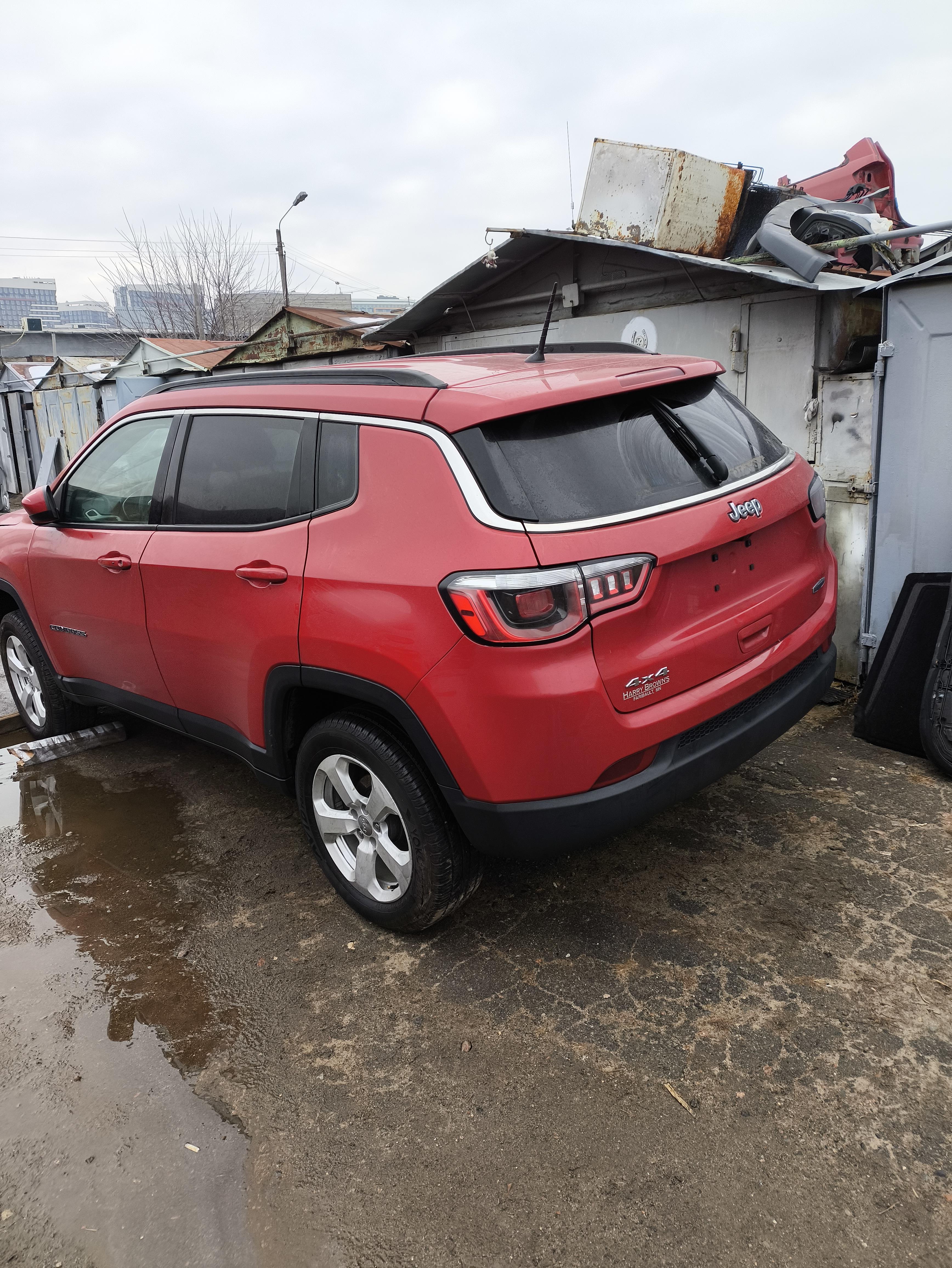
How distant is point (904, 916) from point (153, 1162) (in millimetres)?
2363

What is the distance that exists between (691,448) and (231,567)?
5.30 feet

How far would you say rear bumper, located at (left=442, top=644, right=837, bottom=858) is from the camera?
241 cm

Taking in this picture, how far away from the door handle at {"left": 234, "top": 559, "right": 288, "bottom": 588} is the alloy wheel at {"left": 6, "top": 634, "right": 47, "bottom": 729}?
237 cm

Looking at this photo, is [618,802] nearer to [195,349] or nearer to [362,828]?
[362,828]

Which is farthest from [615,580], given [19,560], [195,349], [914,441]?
[195,349]

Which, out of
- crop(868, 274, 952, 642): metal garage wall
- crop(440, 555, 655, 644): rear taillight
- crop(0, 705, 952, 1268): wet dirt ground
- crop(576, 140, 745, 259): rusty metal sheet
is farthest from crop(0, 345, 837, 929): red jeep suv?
crop(576, 140, 745, 259): rusty metal sheet

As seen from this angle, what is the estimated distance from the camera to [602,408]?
A: 8.54 feet

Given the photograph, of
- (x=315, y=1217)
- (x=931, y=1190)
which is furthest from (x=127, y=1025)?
(x=931, y=1190)

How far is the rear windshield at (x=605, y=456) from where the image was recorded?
7.85 ft

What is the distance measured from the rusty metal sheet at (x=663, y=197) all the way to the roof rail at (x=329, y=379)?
3614mm

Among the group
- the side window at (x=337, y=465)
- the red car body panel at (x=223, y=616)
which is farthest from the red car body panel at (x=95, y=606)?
the side window at (x=337, y=465)

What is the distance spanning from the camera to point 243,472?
315 cm

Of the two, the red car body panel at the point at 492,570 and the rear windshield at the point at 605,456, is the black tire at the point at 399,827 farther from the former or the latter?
the rear windshield at the point at 605,456

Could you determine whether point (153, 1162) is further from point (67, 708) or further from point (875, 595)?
point (875, 595)
